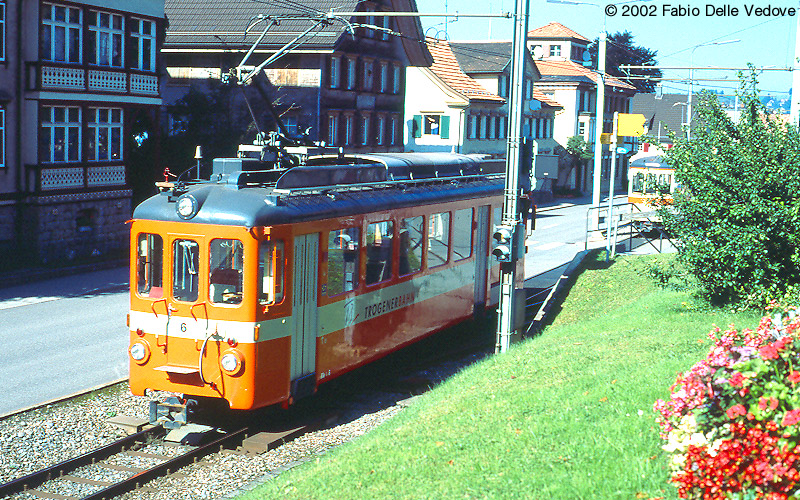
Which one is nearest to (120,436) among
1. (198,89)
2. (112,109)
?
(112,109)

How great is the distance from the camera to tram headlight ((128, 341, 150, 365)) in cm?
1103

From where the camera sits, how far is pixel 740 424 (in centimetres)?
588

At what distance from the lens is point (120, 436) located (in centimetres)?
1113

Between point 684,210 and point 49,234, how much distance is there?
18741 millimetres

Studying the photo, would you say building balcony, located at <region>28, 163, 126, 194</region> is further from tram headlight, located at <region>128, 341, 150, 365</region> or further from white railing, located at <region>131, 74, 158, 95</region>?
tram headlight, located at <region>128, 341, 150, 365</region>

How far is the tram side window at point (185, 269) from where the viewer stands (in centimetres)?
1085

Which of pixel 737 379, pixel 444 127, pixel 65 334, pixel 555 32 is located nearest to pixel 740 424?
pixel 737 379

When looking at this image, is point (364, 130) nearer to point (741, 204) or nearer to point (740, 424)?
point (741, 204)

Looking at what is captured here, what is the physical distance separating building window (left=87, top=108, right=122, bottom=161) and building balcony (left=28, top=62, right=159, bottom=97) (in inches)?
28.1

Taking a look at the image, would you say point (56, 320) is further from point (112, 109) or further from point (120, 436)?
point (112, 109)

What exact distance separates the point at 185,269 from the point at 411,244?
4.13m

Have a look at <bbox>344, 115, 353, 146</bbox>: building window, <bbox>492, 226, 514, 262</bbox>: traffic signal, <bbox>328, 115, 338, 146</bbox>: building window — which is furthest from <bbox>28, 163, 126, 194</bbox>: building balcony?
<bbox>492, 226, 514, 262</bbox>: traffic signal

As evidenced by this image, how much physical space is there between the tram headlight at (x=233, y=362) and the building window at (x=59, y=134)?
18.9 meters

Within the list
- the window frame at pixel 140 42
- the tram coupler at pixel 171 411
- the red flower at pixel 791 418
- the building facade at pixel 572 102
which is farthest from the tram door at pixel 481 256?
the building facade at pixel 572 102
